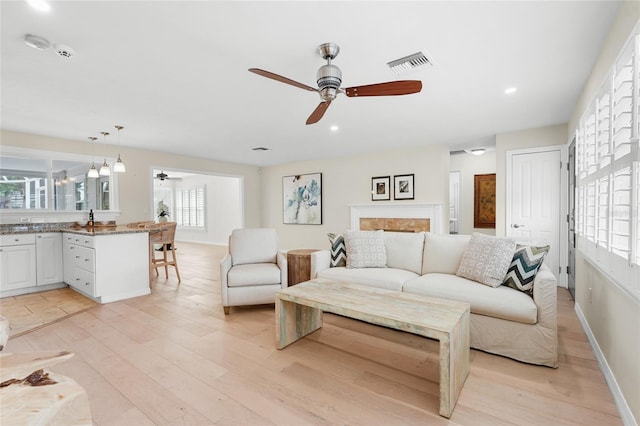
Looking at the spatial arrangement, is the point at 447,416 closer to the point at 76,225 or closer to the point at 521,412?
the point at 521,412

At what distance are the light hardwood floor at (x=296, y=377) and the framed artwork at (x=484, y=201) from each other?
373cm

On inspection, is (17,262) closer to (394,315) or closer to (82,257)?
(82,257)

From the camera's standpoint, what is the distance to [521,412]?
1.66 metres

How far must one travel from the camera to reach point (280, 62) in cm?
245

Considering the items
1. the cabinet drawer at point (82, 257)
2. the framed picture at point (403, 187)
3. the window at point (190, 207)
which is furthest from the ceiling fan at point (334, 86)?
the window at point (190, 207)

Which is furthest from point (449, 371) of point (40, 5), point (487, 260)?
point (40, 5)

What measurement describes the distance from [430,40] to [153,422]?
302 centimetres

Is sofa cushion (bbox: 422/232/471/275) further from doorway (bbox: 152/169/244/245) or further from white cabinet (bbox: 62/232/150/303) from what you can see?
doorway (bbox: 152/169/244/245)

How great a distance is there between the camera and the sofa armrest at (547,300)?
212 centimetres

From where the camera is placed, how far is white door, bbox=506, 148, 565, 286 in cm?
429

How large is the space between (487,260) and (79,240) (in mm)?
4975

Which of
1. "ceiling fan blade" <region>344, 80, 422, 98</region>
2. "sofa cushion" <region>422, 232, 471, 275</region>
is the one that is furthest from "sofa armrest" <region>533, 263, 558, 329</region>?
"ceiling fan blade" <region>344, 80, 422, 98</region>

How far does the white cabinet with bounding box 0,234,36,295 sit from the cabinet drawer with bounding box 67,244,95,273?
1.64 ft

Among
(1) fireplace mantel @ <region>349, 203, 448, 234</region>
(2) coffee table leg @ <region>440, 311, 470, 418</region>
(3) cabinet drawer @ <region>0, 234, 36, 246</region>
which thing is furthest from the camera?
(1) fireplace mantel @ <region>349, 203, 448, 234</region>
